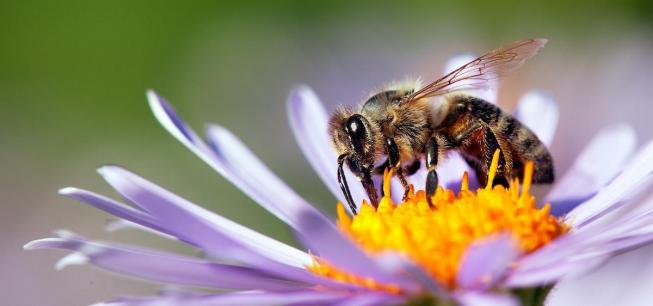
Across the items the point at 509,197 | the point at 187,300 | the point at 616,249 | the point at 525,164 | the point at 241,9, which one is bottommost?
the point at 187,300

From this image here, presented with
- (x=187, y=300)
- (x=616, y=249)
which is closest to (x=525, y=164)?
(x=616, y=249)

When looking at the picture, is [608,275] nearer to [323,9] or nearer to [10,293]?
[10,293]

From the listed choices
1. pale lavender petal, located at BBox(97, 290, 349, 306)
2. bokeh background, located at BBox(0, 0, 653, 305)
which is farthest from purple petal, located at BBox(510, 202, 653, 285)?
bokeh background, located at BBox(0, 0, 653, 305)

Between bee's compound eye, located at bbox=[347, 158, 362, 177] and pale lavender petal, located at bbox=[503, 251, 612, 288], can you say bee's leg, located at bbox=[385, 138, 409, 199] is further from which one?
pale lavender petal, located at bbox=[503, 251, 612, 288]

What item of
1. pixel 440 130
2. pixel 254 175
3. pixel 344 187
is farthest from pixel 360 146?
pixel 254 175

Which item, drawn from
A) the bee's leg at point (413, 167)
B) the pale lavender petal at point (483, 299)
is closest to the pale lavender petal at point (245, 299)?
the pale lavender petal at point (483, 299)

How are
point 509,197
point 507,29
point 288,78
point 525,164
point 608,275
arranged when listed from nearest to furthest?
point 509,197
point 525,164
point 608,275
point 507,29
point 288,78

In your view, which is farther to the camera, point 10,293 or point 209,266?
point 10,293
